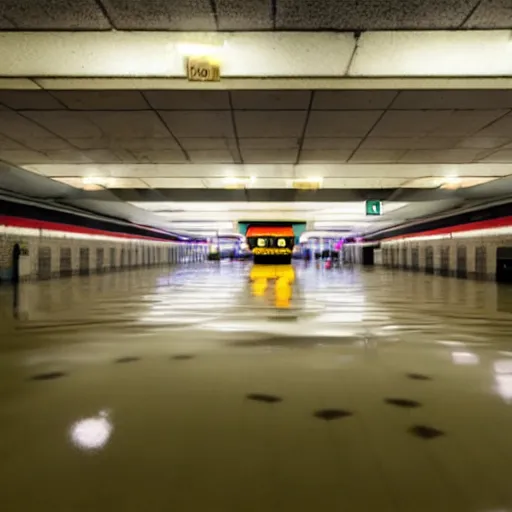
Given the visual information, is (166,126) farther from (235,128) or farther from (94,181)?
(94,181)

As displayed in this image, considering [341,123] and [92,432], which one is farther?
[341,123]

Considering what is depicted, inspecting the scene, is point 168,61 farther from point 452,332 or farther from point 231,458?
point 452,332

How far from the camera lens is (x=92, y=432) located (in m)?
2.31

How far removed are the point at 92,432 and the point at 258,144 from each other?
556cm

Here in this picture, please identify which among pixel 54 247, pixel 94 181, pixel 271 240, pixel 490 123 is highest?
pixel 94 181

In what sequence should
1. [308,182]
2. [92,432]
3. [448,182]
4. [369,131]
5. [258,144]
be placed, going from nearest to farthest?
1. [92,432]
2. [369,131]
3. [258,144]
4. [308,182]
5. [448,182]

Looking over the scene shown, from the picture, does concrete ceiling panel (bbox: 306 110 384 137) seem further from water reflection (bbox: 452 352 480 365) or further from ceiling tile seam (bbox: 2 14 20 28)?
ceiling tile seam (bbox: 2 14 20 28)

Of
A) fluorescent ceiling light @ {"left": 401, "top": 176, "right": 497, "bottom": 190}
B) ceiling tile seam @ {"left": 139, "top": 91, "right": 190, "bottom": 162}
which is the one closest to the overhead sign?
ceiling tile seam @ {"left": 139, "top": 91, "right": 190, "bottom": 162}

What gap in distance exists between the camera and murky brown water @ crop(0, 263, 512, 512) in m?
1.73

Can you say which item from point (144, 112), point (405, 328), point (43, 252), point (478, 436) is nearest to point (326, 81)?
point (144, 112)

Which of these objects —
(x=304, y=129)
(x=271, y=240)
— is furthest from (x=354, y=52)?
(x=271, y=240)

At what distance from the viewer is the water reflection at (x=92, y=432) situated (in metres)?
2.15

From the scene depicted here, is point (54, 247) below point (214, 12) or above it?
below

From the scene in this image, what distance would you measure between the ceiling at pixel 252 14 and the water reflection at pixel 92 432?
9.16 feet
